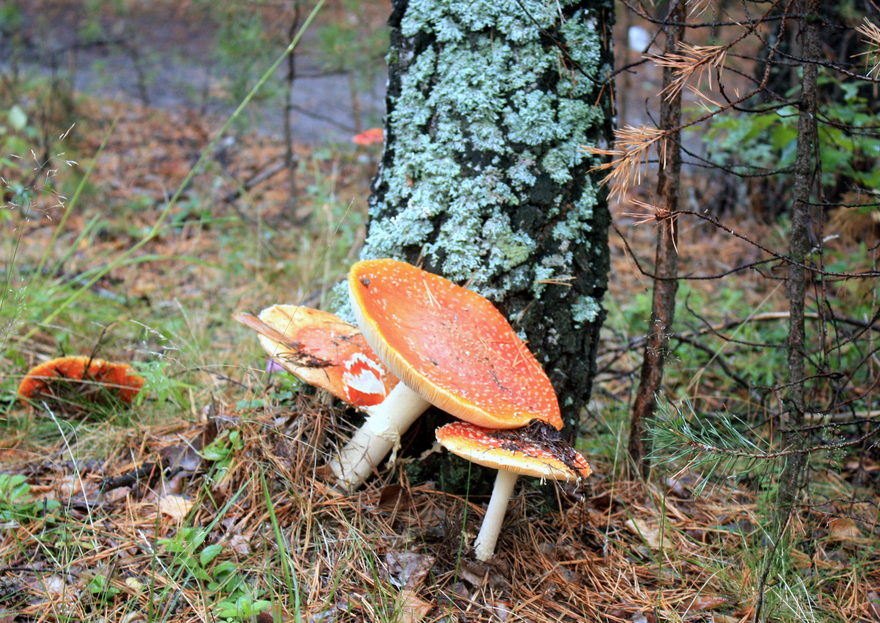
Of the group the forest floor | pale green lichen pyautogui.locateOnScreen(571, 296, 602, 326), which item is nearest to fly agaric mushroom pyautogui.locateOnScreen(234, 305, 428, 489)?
the forest floor

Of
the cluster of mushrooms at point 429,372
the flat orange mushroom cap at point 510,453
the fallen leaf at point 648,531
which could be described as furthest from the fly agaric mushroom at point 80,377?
the fallen leaf at point 648,531

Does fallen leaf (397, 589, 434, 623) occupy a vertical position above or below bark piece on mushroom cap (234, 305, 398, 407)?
below

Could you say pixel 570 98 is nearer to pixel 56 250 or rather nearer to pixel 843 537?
pixel 843 537

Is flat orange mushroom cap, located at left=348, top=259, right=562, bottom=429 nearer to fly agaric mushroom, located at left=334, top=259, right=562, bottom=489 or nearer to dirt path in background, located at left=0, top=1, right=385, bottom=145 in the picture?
fly agaric mushroom, located at left=334, top=259, right=562, bottom=489

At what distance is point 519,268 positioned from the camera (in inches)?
97.3

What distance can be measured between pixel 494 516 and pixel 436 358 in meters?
0.53

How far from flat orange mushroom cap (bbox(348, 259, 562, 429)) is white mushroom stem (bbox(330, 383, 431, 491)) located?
0.68 ft

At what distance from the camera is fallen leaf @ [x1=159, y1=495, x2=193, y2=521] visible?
7.68ft

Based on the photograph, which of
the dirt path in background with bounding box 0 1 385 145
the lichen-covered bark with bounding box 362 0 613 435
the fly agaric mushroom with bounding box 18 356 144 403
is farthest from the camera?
the dirt path in background with bounding box 0 1 385 145

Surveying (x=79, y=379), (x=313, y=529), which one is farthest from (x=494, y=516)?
(x=79, y=379)

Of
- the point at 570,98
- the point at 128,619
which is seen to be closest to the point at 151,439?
the point at 128,619

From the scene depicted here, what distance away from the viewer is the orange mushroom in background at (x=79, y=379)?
2.84 meters

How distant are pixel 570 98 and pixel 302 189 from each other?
16.2 ft

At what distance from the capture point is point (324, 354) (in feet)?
7.66
